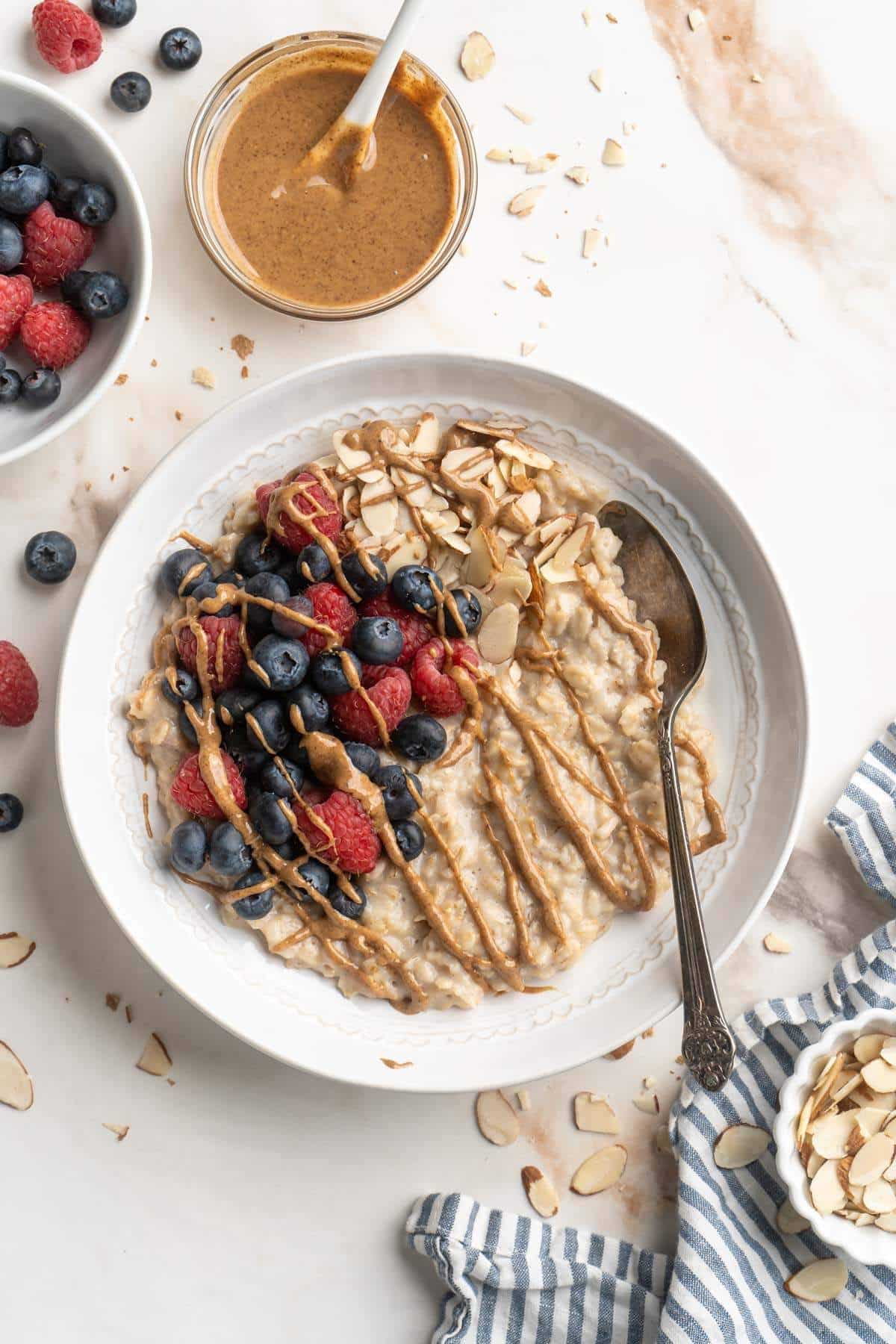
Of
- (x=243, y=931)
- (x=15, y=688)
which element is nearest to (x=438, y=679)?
(x=243, y=931)

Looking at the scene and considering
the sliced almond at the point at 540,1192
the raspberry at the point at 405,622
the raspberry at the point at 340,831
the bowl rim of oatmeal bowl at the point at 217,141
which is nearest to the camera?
the raspberry at the point at 340,831

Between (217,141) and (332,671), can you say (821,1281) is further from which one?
(217,141)

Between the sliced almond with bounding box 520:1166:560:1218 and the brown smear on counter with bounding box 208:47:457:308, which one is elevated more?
Result: the brown smear on counter with bounding box 208:47:457:308

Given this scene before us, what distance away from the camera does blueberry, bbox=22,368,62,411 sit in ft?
6.14

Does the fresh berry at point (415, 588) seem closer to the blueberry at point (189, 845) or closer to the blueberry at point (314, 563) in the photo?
the blueberry at point (314, 563)

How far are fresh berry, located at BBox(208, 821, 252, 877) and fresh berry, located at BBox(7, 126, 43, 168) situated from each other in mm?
1184

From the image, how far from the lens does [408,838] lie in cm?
173

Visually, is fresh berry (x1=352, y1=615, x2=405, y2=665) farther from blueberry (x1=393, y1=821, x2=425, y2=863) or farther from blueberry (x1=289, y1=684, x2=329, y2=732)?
blueberry (x1=393, y1=821, x2=425, y2=863)

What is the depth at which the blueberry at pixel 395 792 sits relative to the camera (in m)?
1.71

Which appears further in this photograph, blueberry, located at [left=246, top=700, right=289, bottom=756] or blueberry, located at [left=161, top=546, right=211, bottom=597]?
blueberry, located at [left=161, top=546, right=211, bottom=597]

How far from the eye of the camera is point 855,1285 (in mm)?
1936

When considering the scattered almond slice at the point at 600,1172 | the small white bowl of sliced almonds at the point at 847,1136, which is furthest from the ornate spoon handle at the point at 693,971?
the scattered almond slice at the point at 600,1172

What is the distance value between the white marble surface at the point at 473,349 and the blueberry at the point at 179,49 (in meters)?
0.04

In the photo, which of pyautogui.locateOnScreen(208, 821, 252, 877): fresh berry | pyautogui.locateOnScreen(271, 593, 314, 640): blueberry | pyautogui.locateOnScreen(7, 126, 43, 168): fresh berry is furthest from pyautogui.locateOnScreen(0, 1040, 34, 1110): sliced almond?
pyautogui.locateOnScreen(7, 126, 43, 168): fresh berry
